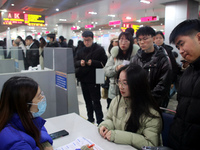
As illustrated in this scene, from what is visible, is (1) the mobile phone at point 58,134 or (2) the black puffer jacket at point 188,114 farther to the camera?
(1) the mobile phone at point 58,134

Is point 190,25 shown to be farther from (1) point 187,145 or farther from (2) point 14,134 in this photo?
(2) point 14,134

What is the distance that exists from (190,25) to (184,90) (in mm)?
391

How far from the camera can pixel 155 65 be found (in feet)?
6.09

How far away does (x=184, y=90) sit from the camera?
1.10 metres

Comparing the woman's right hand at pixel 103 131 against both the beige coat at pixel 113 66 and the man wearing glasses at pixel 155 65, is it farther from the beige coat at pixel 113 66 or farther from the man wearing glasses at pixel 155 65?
the beige coat at pixel 113 66

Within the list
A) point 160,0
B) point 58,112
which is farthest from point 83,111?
point 160,0

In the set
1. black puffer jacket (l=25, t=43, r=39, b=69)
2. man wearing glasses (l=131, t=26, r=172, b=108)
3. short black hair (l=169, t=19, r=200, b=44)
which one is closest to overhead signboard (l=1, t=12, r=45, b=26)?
black puffer jacket (l=25, t=43, r=39, b=69)

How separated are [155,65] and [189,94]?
0.83 meters

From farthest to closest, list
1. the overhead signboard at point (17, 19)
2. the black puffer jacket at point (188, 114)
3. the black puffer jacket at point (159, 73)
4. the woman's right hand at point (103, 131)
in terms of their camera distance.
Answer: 1. the overhead signboard at point (17, 19)
2. the black puffer jacket at point (159, 73)
3. the woman's right hand at point (103, 131)
4. the black puffer jacket at point (188, 114)

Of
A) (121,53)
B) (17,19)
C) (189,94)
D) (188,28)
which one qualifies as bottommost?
(189,94)

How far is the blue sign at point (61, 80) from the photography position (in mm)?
2191

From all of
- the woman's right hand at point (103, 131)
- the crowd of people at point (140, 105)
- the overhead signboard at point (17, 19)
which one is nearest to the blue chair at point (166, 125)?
the crowd of people at point (140, 105)

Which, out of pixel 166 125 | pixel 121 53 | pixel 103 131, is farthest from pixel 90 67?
pixel 166 125

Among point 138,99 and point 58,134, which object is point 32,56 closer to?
point 58,134
